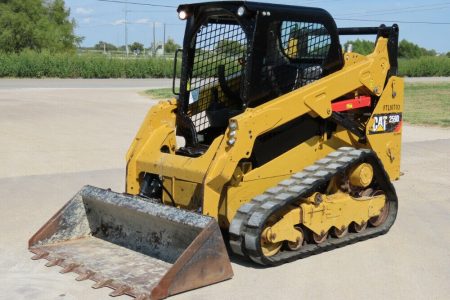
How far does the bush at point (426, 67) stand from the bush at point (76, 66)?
21.4 meters

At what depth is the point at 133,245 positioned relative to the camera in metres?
5.97

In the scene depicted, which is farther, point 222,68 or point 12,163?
point 12,163

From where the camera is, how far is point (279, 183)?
5.95m

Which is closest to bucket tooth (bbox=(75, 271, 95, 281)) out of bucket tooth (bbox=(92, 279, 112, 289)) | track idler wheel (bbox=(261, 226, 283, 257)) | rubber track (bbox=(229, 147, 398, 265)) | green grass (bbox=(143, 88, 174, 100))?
bucket tooth (bbox=(92, 279, 112, 289))

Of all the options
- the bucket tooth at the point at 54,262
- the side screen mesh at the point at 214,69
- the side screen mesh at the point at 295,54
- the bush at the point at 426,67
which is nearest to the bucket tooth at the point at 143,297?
the bucket tooth at the point at 54,262

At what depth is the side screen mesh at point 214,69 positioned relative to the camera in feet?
21.1

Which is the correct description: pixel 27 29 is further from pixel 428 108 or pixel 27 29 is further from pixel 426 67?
pixel 428 108

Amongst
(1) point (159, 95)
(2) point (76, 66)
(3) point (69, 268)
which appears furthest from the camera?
(2) point (76, 66)

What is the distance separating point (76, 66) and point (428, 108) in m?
27.4

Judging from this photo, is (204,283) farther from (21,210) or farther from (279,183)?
(21,210)

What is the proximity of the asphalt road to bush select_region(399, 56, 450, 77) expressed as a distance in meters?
41.6

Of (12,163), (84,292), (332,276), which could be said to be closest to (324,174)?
(332,276)

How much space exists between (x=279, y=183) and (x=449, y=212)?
297 cm

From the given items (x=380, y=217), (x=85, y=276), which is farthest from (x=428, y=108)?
(x=85, y=276)
